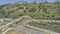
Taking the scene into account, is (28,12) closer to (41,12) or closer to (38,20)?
(41,12)

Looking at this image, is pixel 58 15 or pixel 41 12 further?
pixel 41 12

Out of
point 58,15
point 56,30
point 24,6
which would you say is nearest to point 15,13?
point 24,6

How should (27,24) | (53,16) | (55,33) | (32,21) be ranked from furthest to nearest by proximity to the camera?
(53,16), (32,21), (27,24), (55,33)

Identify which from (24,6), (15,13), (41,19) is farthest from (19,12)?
(41,19)

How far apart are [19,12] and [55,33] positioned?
385 inches

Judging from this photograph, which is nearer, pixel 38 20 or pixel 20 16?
pixel 38 20

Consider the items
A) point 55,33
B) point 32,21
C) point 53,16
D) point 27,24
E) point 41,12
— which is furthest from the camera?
point 41,12

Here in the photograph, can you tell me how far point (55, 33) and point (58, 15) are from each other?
7.03 m

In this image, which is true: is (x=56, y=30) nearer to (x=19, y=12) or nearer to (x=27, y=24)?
(x=27, y=24)

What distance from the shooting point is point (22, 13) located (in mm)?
23672

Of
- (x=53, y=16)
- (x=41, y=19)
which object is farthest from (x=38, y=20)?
(x=53, y=16)

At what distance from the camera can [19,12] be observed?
24.2 m

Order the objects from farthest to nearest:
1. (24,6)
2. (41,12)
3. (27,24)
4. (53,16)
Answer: (24,6), (41,12), (53,16), (27,24)

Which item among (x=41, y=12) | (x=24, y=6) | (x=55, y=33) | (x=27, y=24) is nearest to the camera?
(x=55, y=33)
